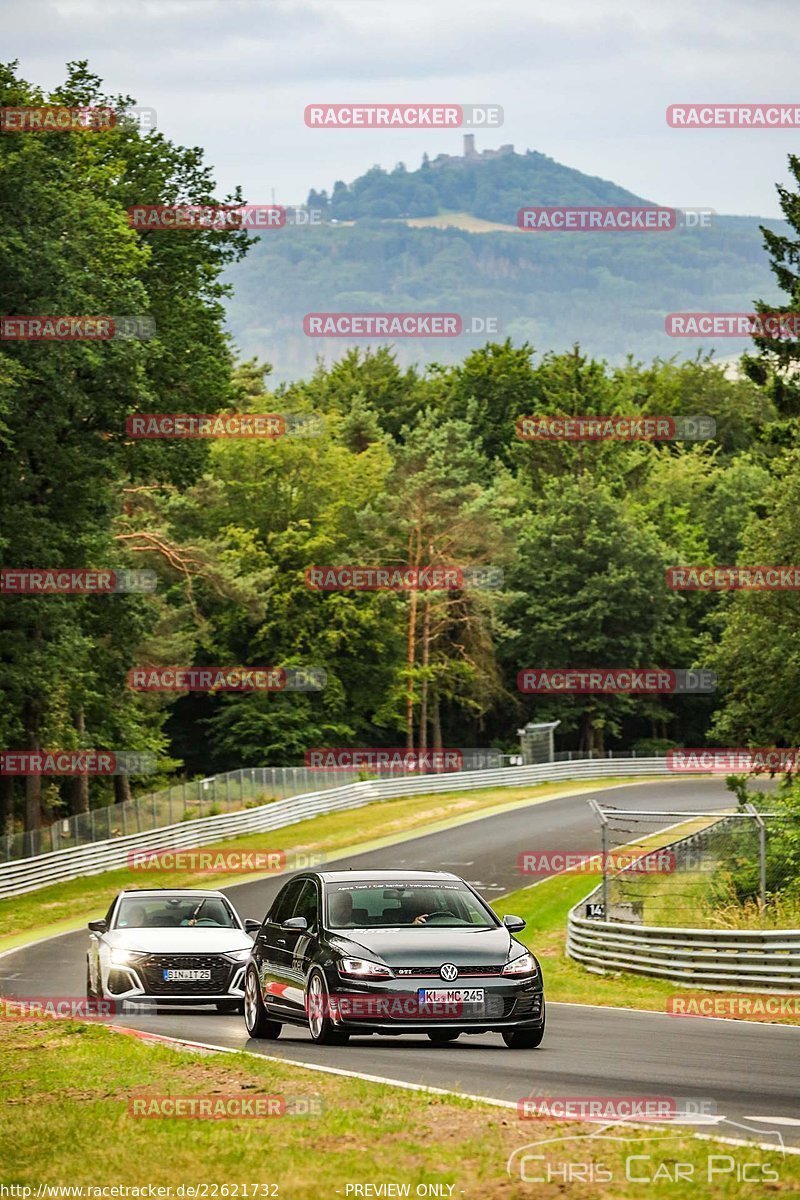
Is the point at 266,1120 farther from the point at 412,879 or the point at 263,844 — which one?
the point at 263,844

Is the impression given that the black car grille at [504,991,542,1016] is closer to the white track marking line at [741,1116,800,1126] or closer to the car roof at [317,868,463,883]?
the car roof at [317,868,463,883]

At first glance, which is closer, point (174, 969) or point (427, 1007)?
point (427, 1007)

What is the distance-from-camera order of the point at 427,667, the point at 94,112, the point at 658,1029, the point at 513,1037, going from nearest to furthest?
1. the point at 513,1037
2. the point at 658,1029
3. the point at 94,112
4. the point at 427,667

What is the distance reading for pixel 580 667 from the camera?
9306 cm

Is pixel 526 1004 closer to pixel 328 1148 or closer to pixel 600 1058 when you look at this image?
pixel 600 1058

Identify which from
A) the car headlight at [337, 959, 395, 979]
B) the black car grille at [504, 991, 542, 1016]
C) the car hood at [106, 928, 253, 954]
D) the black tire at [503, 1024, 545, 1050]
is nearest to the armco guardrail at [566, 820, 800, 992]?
the car hood at [106, 928, 253, 954]

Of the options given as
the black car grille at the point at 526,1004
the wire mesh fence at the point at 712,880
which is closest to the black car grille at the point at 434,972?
the black car grille at the point at 526,1004

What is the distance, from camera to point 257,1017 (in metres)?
16.3

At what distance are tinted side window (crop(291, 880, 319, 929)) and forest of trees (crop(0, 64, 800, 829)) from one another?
817 inches

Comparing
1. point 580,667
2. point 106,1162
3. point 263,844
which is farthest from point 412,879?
point 580,667

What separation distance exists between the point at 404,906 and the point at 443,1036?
1114mm

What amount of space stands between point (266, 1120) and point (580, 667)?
83.7 metres

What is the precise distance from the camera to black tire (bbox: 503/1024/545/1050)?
1459 centimetres

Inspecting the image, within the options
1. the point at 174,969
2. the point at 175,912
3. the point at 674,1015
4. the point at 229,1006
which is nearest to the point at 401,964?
the point at 674,1015
